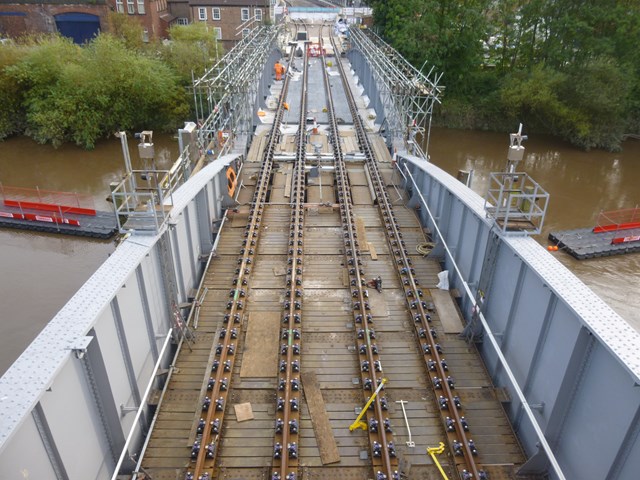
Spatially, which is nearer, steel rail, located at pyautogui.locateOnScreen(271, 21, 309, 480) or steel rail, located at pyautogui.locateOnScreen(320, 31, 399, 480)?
steel rail, located at pyautogui.locateOnScreen(271, 21, 309, 480)

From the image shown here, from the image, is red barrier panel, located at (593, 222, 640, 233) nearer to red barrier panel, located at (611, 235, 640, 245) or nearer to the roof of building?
red barrier panel, located at (611, 235, 640, 245)

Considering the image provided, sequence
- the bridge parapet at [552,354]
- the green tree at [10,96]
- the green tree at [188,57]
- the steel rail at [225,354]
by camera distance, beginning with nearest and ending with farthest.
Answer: the bridge parapet at [552,354] < the steel rail at [225,354] < the green tree at [10,96] < the green tree at [188,57]

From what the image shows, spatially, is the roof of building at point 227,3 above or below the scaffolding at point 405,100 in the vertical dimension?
above

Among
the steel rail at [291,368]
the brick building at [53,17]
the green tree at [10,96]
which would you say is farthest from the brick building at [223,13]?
the steel rail at [291,368]

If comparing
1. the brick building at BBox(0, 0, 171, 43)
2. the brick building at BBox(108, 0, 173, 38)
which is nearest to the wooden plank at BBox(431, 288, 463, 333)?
the brick building at BBox(108, 0, 173, 38)

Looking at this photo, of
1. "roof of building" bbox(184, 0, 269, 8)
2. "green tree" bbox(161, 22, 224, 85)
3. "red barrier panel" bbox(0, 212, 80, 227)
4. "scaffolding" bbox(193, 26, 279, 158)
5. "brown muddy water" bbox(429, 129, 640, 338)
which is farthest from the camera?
"roof of building" bbox(184, 0, 269, 8)

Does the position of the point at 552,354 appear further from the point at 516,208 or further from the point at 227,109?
the point at 227,109

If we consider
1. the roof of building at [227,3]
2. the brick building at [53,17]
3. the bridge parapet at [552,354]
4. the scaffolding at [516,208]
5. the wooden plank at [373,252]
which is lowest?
the wooden plank at [373,252]

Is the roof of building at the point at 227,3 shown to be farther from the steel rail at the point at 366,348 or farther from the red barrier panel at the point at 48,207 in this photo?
the steel rail at the point at 366,348
